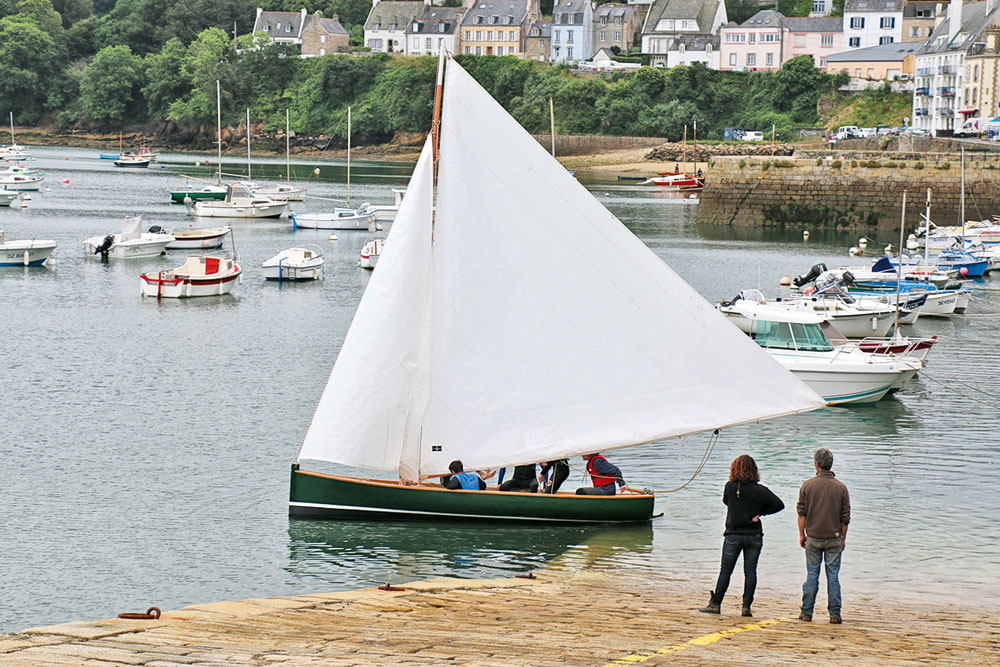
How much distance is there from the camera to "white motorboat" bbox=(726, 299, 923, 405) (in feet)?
104

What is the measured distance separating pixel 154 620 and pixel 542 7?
172m

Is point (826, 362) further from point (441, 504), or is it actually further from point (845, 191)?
point (845, 191)

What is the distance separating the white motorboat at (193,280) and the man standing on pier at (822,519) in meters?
39.9

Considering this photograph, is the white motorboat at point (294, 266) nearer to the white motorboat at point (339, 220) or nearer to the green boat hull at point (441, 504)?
the white motorboat at point (339, 220)

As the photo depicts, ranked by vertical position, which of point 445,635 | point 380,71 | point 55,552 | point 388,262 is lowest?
point 55,552

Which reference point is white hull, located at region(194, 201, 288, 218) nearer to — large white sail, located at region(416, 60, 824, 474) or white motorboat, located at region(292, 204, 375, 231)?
white motorboat, located at region(292, 204, 375, 231)

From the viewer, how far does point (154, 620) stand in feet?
45.1

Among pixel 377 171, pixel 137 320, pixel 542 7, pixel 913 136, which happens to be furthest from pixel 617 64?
pixel 137 320

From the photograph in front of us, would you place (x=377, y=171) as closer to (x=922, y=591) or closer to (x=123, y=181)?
(x=123, y=181)

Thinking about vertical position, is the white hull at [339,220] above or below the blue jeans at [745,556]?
above

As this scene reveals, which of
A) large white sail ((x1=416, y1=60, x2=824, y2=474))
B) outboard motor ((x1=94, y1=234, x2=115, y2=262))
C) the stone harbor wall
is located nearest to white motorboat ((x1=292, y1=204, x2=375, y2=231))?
outboard motor ((x1=94, y1=234, x2=115, y2=262))

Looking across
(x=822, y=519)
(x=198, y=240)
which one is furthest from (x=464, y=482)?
(x=198, y=240)

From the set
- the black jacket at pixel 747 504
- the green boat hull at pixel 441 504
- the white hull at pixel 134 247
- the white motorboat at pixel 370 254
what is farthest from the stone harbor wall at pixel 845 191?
the black jacket at pixel 747 504

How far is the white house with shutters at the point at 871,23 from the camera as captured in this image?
5753 inches
